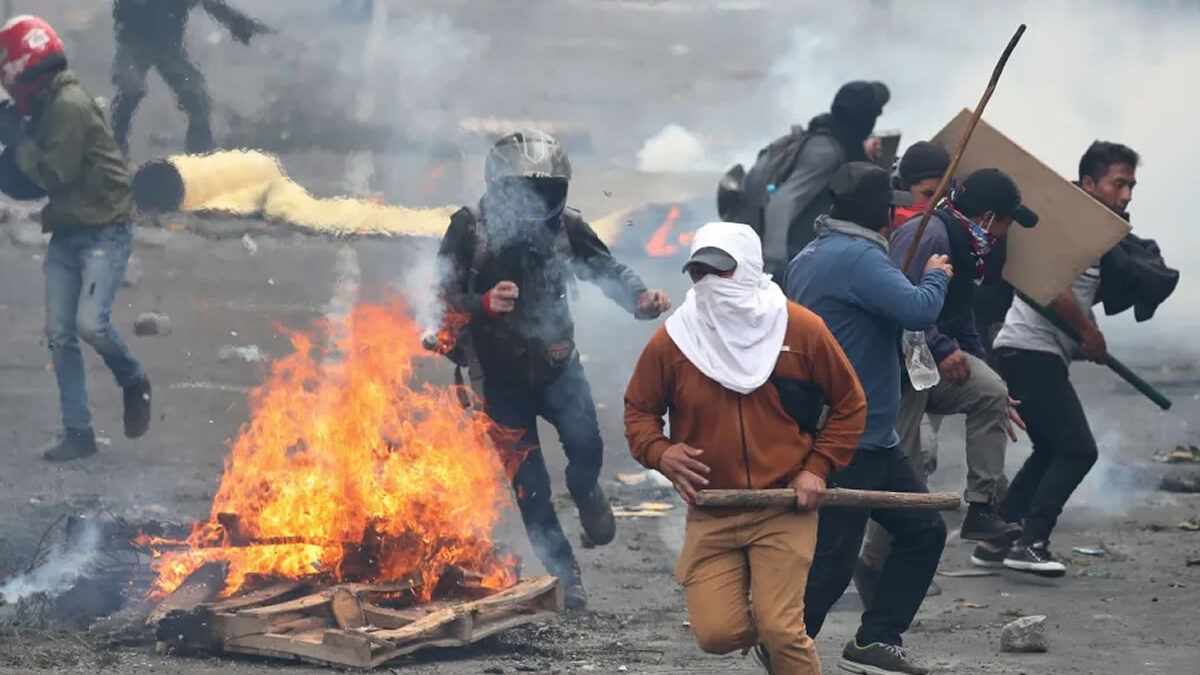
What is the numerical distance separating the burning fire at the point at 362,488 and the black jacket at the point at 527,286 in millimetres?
347

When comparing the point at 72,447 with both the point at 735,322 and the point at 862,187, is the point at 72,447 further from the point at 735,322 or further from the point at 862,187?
the point at 735,322

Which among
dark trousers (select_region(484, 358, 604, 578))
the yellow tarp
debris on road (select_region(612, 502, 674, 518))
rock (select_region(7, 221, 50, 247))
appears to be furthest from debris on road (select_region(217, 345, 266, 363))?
dark trousers (select_region(484, 358, 604, 578))

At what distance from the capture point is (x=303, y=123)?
34.0ft

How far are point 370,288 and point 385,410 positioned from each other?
4853 mm

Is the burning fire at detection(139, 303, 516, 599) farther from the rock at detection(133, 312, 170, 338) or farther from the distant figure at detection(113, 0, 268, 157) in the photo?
the rock at detection(133, 312, 170, 338)

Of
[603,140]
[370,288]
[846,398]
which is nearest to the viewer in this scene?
[846,398]

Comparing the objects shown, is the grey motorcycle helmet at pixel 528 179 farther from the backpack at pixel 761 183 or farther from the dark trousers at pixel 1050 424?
the dark trousers at pixel 1050 424

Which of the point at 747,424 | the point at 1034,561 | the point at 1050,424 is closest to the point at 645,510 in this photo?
the point at 1034,561

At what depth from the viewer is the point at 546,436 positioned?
10.9m

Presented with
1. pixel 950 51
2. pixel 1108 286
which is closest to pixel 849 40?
pixel 950 51

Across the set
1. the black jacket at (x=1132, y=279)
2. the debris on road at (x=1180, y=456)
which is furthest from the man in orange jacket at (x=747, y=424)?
the debris on road at (x=1180, y=456)

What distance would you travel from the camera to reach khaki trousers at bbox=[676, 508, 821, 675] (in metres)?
5.02

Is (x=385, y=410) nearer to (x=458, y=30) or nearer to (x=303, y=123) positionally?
(x=303, y=123)

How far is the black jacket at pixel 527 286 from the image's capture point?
23.6 feet
